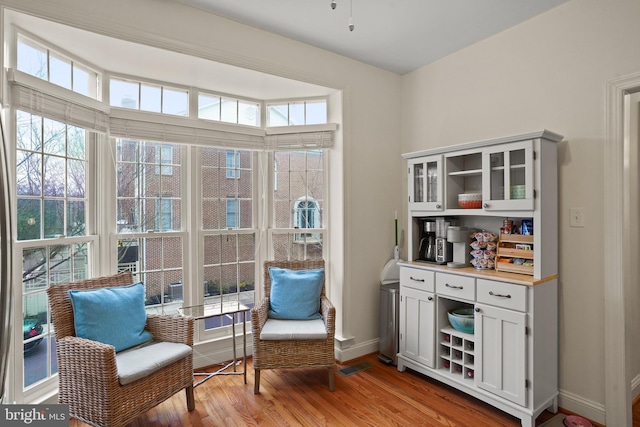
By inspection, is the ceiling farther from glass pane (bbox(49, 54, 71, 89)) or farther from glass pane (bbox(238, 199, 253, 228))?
glass pane (bbox(238, 199, 253, 228))

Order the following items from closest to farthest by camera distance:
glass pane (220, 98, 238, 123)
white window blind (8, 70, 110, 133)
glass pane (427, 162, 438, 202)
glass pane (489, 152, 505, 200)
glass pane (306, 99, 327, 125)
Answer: white window blind (8, 70, 110, 133) < glass pane (489, 152, 505, 200) < glass pane (427, 162, 438, 202) < glass pane (220, 98, 238, 123) < glass pane (306, 99, 327, 125)

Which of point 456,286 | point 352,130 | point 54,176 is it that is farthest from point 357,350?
point 54,176

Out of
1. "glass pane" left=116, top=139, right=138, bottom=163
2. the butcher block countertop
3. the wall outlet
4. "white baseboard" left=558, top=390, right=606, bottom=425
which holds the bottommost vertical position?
"white baseboard" left=558, top=390, right=606, bottom=425

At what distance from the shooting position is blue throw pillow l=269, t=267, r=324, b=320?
2.86m

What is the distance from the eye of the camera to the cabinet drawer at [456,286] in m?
2.45

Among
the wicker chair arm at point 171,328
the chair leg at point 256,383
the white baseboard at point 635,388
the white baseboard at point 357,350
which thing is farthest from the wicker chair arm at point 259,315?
the white baseboard at point 635,388

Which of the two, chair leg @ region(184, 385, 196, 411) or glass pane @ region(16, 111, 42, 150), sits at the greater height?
glass pane @ region(16, 111, 42, 150)

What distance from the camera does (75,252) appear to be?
247 centimetres

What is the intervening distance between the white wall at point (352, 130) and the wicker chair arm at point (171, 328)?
4.45 ft

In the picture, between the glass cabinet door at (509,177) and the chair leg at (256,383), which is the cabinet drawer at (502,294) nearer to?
the glass cabinet door at (509,177)

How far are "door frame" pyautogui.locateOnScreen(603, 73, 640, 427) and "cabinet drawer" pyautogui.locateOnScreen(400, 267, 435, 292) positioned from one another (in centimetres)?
109

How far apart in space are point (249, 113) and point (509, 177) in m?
2.32

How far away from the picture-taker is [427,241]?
306 centimetres

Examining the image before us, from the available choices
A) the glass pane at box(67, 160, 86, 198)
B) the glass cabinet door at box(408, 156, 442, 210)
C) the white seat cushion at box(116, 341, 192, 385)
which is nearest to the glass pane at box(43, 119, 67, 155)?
the glass pane at box(67, 160, 86, 198)
